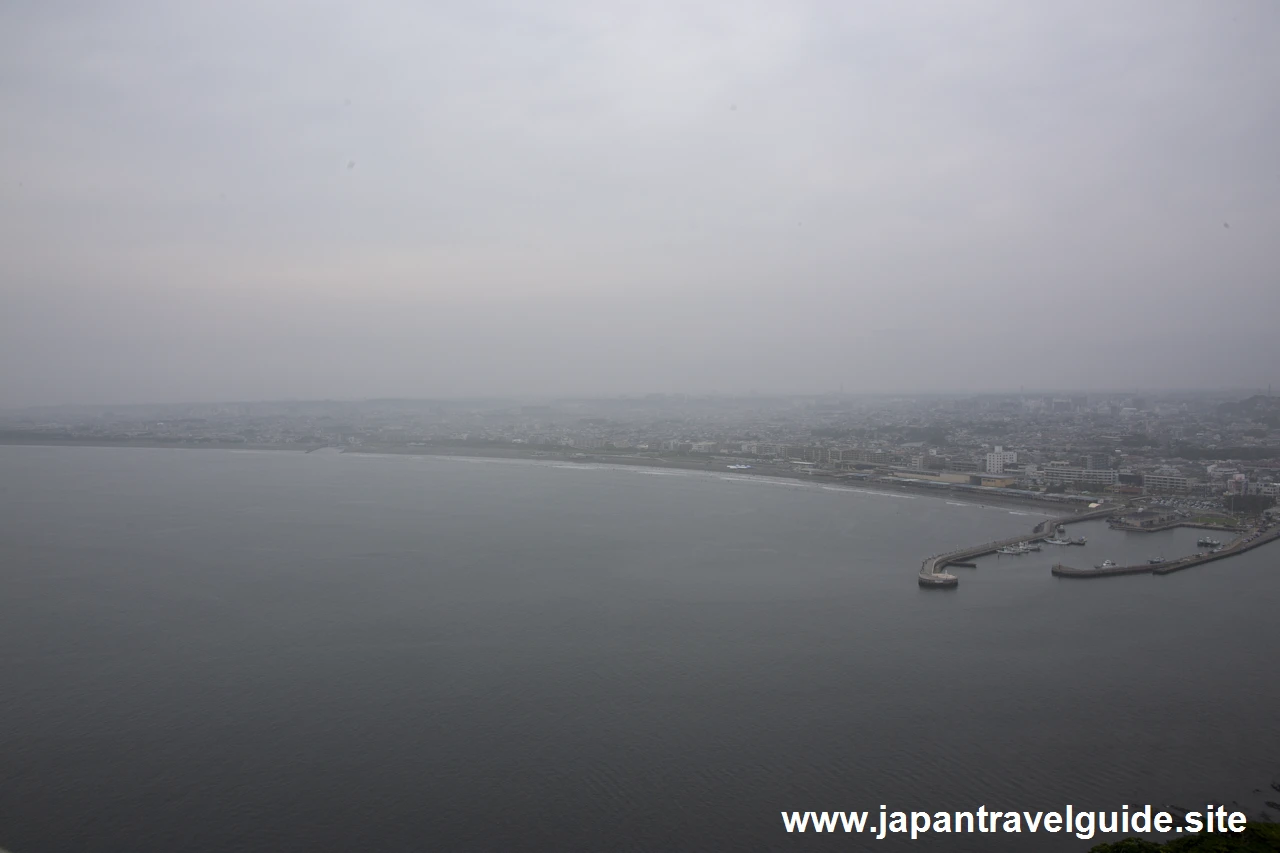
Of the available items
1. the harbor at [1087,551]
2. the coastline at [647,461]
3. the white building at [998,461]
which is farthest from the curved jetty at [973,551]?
the white building at [998,461]

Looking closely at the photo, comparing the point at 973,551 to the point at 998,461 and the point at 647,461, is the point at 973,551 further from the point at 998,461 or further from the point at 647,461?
the point at 647,461

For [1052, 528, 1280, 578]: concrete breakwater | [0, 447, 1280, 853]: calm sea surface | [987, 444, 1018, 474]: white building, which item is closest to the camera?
[0, 447, 1280, 853]: calm sea surface

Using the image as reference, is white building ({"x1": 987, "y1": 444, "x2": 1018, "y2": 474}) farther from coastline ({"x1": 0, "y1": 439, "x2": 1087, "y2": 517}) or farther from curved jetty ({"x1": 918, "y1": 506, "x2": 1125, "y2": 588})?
curved jetty ({"x1": 918, "y1": 506, "x2": 1125, "y2": 588})

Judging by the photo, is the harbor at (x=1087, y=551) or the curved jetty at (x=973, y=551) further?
the harbor at (x=1087, y=551)

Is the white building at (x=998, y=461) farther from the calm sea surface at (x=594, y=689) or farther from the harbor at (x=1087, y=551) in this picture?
the calm sea surface at (x=594, y=689)

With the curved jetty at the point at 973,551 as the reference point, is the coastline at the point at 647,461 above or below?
above

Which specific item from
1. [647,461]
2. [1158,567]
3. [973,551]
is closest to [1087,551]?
[1158,567]

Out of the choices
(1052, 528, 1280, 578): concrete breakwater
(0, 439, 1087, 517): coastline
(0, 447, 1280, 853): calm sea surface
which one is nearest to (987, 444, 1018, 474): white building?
(0, 439, 1087, 517): coastline
